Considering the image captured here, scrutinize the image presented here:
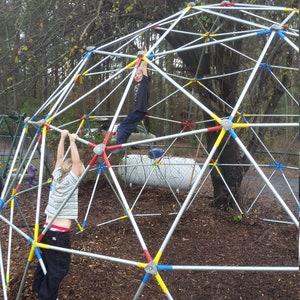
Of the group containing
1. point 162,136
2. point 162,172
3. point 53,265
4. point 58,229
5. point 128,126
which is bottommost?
point 162,172

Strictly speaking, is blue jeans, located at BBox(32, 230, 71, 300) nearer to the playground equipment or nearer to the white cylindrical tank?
the playground equipment

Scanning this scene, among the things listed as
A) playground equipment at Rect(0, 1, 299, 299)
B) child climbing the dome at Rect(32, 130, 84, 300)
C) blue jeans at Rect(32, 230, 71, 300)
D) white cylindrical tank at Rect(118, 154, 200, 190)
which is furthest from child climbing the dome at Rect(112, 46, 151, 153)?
white cylindrical tank at Rect(118, 154, 200, 190)

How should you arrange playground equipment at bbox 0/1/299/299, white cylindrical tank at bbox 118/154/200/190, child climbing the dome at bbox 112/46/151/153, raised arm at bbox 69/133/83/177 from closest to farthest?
playground equipment at bbox 0/1/299/299
raised arm at bbox 69/133/83/177
child climbing the dome at bbox 112/46/151/153
white cylindrical tank at bbox 118/154/200/190

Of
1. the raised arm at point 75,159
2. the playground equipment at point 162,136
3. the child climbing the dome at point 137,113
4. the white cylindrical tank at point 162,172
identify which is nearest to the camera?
the playground equipment at point 162,136

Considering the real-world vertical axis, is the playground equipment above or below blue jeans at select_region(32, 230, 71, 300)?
above

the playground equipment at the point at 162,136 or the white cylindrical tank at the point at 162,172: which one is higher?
the playground equipment at the point at 162,136

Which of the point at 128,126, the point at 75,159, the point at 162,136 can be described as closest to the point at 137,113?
the point at 128,126

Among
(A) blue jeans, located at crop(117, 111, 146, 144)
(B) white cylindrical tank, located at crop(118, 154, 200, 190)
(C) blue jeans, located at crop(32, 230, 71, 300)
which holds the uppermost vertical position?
(A) blue jeans, located at crop(117, 111, 146, 144)

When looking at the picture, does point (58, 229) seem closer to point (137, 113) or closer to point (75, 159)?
point (75, 159)

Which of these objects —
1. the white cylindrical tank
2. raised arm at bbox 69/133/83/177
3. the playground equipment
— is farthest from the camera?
the white cylindrical tank

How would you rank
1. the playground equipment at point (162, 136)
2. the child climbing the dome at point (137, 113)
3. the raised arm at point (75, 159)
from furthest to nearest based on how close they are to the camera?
the child climbing the dome at point (137, 113) → the raised arm at point (75, 159) → the playground equipment at point (162, 136)

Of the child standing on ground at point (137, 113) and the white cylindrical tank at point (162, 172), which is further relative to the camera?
the white cylindrical tank at point (162, 172)

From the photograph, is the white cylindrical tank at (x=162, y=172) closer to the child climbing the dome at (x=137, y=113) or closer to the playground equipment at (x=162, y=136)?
the playground equipment at (x=162, y=136)

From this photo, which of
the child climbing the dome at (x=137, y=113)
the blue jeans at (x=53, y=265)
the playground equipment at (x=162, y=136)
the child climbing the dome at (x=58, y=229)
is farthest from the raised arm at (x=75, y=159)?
the child climbing the dome at (x=137, y=113)
